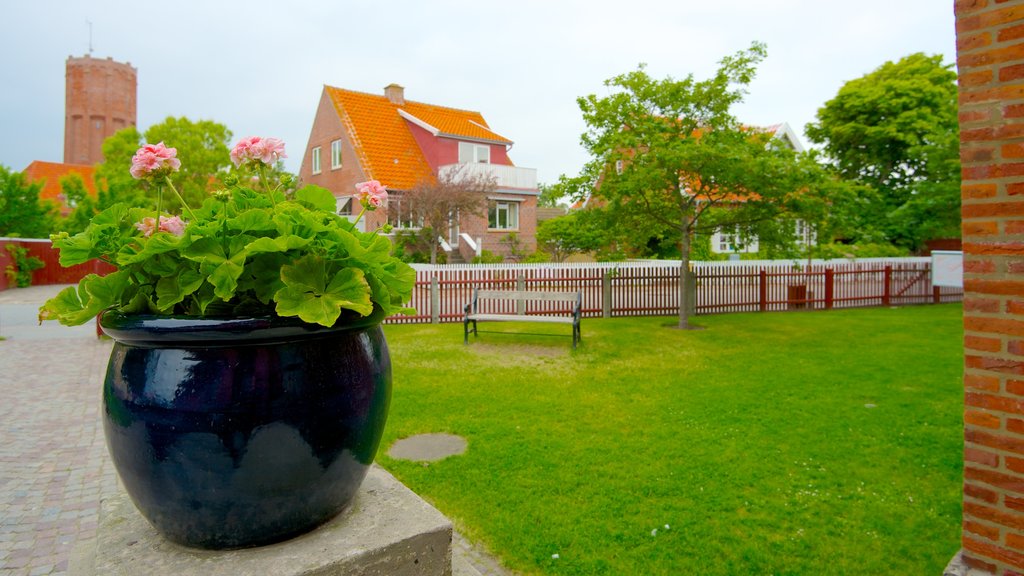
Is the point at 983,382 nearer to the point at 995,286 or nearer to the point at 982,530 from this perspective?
the point at 995,286

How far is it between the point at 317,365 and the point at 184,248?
49 centimetres

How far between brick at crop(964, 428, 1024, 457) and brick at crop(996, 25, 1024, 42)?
165 centimetres

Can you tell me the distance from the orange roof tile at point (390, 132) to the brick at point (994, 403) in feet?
88.6

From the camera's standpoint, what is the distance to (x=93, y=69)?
69.8 m

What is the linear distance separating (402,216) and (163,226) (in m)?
24.4

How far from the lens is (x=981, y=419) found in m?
2.67

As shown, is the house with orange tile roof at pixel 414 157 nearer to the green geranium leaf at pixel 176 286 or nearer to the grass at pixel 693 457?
the grass at pixel 693 457

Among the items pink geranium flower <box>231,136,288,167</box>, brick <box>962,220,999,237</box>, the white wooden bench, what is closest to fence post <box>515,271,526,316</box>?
the white wooden bench

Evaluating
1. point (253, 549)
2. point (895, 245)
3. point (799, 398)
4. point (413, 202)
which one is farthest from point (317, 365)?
point (895, 245)

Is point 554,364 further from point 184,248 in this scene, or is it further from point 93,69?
point 93,69

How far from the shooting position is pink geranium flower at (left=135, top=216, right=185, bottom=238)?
1.92m

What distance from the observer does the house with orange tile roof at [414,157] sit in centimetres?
2952

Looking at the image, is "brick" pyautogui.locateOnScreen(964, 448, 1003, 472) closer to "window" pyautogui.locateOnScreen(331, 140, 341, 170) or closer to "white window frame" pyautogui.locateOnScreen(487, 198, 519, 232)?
"white window frame" pyautogui.locateOnScreen(487, 198, 519, 232)

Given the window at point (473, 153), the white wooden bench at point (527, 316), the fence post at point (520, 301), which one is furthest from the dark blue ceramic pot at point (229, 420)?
the window at point (473, 153)
